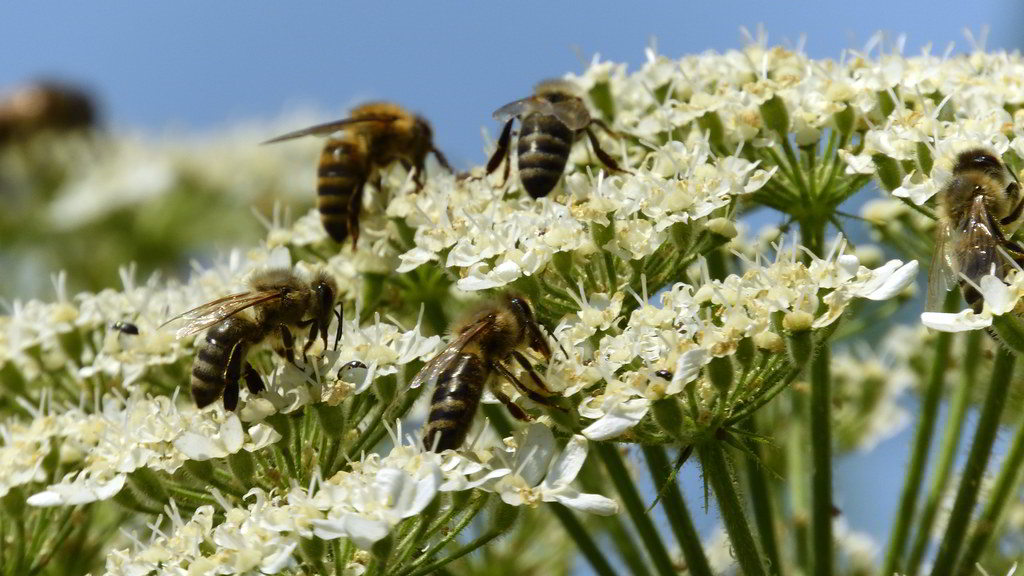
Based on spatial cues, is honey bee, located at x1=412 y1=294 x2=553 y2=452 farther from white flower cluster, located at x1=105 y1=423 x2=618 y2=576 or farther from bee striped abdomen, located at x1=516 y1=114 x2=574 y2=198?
bee striped abdomen, located at x1=516 y1=114 x2=574 y2=198

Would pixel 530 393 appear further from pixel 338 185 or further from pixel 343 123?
pixel 343 123

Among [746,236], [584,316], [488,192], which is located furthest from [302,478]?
[746,236]

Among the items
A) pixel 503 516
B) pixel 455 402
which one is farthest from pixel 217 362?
pixel 503 516

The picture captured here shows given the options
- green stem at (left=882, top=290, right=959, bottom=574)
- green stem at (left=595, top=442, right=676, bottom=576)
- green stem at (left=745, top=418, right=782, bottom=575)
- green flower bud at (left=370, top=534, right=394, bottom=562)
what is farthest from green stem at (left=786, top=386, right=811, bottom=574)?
green flower bud at (left=370, top=534, right=394, bottom=562)

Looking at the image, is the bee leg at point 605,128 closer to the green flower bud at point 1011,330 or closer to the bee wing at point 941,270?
the bee wing at point 941,270

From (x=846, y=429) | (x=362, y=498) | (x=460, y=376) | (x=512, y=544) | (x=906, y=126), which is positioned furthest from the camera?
(x=846, y=429)

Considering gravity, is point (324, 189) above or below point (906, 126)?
below

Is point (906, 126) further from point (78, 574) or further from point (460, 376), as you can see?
point (78, 574)

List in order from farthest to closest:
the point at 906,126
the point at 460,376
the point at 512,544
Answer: the point at 512,544
the point at 906,126
the point at 460,376
